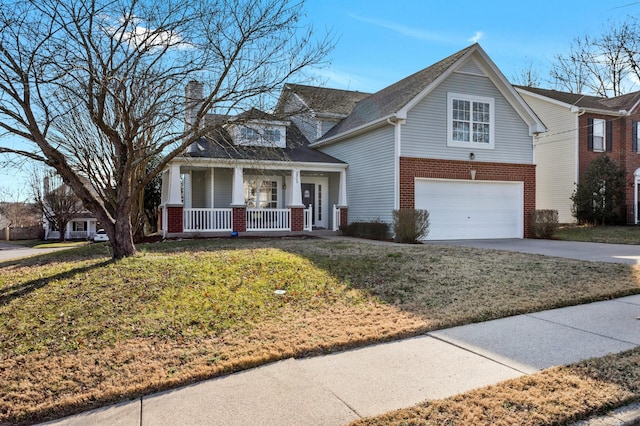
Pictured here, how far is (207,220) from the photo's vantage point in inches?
624

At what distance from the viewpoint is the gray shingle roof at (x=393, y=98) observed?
1520cm

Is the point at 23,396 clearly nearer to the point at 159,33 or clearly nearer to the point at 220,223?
the point at 159,33

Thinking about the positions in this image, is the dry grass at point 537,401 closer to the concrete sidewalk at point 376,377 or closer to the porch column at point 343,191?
the concrete sidewalk at point 376,377

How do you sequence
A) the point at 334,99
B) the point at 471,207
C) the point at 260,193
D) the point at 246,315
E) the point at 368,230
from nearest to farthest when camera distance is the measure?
the point at 246,315
the point at 368,230
the point at 471,207
the point at 260,193
the point at 334,99

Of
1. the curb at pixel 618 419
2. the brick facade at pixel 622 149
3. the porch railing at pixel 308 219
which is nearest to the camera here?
the curb at pixel 618 419

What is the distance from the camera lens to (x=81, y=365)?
4090 millimetres

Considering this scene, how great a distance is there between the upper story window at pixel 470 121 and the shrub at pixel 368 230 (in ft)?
12.6

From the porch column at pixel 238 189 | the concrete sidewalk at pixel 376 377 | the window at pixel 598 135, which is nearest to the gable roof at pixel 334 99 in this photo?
the porch column at pixel 238 189

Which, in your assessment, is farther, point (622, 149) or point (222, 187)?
point (622, 149)

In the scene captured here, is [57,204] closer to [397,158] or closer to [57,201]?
[57,201]

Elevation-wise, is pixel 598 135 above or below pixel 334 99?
below

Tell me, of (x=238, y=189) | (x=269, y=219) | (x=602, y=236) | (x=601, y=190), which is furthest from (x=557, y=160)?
(x=238, y=189)

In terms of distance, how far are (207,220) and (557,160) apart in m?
17.5

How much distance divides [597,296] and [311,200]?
14.1m
